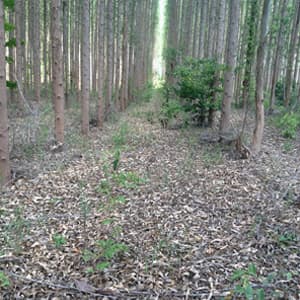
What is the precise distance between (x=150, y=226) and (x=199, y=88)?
18.4 feet

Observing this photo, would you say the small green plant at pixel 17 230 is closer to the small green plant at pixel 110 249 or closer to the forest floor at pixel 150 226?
the forest floor at pixel 150 226

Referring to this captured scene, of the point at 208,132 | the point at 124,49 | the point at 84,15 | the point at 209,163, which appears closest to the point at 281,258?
the point at 209,163

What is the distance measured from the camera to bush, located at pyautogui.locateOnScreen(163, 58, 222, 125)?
28.5 feet

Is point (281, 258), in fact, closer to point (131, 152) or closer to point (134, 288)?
point (134, 288)

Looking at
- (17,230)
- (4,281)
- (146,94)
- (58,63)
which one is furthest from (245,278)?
(146,94)

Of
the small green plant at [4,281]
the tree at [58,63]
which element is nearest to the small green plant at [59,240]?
the small green plant at [4,281]

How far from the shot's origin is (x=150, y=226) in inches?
153

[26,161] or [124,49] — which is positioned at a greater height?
[124,49]

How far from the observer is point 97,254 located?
330 centimetres

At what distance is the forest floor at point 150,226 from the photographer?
2893 millimetres

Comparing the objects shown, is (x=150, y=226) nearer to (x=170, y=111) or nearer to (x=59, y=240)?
(x=59, y=240)

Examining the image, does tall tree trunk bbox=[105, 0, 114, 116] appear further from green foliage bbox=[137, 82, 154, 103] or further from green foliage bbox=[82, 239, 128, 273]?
green foliage bbox=[82, 239, 128, 273]

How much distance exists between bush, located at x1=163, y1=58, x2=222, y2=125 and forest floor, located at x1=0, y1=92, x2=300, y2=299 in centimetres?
257

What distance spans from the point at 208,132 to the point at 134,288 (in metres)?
6.30
